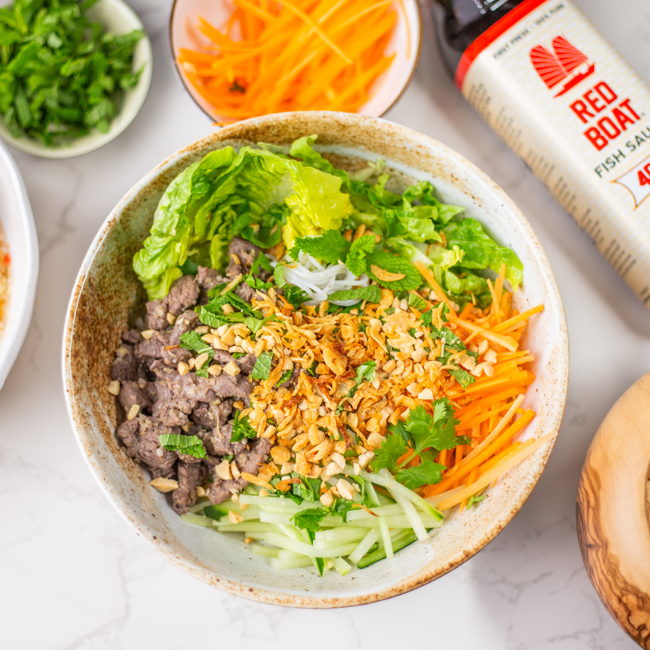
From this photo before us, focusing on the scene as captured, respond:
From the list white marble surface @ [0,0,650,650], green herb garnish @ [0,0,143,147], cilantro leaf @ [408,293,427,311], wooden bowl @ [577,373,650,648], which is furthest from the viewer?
white marble surface @ [0,0,650,650]

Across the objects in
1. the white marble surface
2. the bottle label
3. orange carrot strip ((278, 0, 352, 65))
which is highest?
orange carrot strip ((278, 0, 352, 65))

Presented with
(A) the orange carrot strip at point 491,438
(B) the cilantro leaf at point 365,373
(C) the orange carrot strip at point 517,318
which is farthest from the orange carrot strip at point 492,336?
(B) the cilantro leaf at point 365,373

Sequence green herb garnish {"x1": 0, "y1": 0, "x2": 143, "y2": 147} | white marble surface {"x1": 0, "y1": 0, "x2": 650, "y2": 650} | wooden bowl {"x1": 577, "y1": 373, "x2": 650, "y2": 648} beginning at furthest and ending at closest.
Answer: white marble surface {"x1": 0, "y1": 0, "x2": 650, "y2": 650}, green herb garnish {"x1": 0, "y1": 0, "x2": 143, "y2": 147}, wooden bowl {"x1": 577, "y1": 373, "x2": 650, "y2": 648}

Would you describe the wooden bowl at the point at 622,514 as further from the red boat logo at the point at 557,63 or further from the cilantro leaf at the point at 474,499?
the red boat logo at the point at 557,63

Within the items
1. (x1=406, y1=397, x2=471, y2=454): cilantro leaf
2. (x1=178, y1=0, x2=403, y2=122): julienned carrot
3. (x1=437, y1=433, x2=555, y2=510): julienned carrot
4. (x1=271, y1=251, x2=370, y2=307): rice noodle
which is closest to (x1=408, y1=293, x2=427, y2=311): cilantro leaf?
(x1=271, y1=251, x2=370, y2=307): rice noodle

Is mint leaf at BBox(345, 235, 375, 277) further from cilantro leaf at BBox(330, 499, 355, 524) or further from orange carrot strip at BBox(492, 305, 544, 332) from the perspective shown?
cilantro leaf at BBox(330, 499, 355, 524)

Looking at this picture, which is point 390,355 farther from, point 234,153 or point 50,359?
point 50,359

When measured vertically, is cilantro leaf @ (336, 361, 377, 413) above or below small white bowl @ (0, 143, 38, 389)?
below
